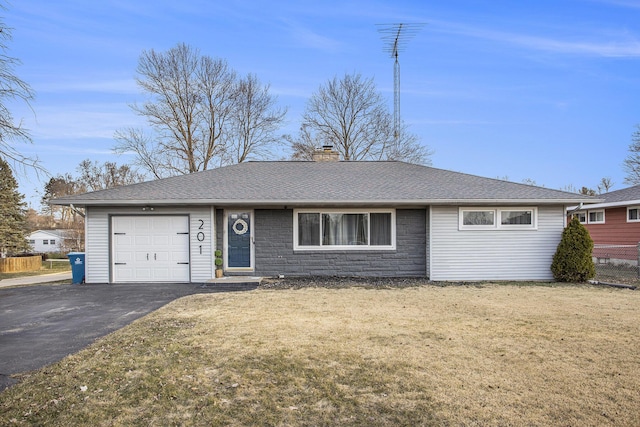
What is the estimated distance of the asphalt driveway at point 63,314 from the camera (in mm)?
4998

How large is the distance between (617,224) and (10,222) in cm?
3425

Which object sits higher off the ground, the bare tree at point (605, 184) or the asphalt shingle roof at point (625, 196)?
the bare tree at point (605, 184)

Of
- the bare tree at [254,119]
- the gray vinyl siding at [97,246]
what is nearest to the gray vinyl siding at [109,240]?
the gray vinyl siding at [97,246]

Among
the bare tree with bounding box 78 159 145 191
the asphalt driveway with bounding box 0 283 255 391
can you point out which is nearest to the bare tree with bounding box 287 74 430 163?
the bare tree with bounding box 78 159 145 191

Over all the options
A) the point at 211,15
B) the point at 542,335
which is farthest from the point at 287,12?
the point at 542,335

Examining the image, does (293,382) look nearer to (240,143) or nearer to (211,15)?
(211,15)

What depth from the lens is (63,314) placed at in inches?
292

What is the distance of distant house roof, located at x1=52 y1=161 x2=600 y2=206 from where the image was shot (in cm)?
1098

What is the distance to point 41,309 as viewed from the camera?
7.99 metres

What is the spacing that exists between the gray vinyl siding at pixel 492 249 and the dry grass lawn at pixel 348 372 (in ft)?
14.4

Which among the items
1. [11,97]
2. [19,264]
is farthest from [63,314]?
[19,264]

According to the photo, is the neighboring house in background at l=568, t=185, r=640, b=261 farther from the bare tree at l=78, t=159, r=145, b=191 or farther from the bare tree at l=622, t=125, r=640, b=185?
the bare tree at l=78, t=159, r=145, b=191

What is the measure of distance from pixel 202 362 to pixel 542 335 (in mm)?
4607

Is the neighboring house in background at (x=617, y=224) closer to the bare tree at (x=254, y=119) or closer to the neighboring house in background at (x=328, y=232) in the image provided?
the neighboring house in background at (x=328, y=232)
